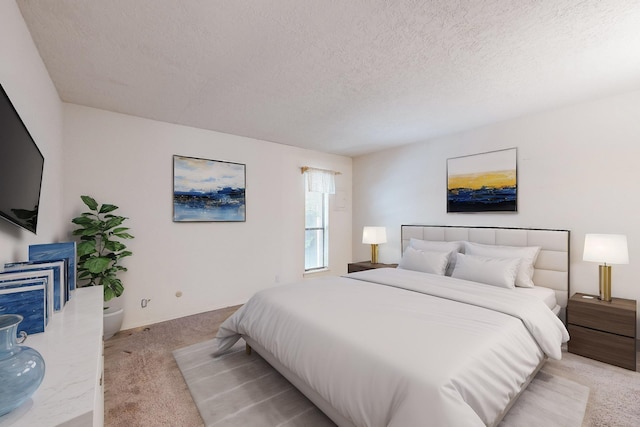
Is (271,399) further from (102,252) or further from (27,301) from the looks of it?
(102,252)

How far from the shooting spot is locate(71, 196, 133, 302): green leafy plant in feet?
9.02

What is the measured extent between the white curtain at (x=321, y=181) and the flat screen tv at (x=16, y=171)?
3.52 meters

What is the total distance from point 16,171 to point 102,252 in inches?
80.2

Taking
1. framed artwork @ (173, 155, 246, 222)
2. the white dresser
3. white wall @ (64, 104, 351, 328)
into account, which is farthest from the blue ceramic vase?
framed artwork @ (173, 155, 246, 222)

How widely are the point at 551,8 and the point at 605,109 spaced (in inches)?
77.5

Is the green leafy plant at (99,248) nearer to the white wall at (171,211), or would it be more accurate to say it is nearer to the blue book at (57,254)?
the white wall at (171,211)

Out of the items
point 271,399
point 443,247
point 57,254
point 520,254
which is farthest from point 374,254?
point 57,254

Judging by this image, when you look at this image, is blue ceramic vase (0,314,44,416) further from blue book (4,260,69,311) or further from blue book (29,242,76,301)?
blue book (29,242,76,301)

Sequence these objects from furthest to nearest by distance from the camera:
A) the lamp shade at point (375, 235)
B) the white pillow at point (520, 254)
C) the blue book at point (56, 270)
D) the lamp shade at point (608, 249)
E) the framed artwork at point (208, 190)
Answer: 1. the lamp shade at point (375, 235)
2. the framed artwork at point (208, 190)
3. the white pillow at point (520, 254)
4. the lamp shade at point (608, 249)
5. the blue book at point (56, 270)

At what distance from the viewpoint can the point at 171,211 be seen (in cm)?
361

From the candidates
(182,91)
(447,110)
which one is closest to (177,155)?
(182,91)

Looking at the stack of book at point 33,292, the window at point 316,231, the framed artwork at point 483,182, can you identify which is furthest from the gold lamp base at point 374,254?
the stack of book at point 33,292

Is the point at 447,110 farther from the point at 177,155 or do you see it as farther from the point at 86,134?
the point at 86,134

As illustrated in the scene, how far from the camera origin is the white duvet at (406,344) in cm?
131
